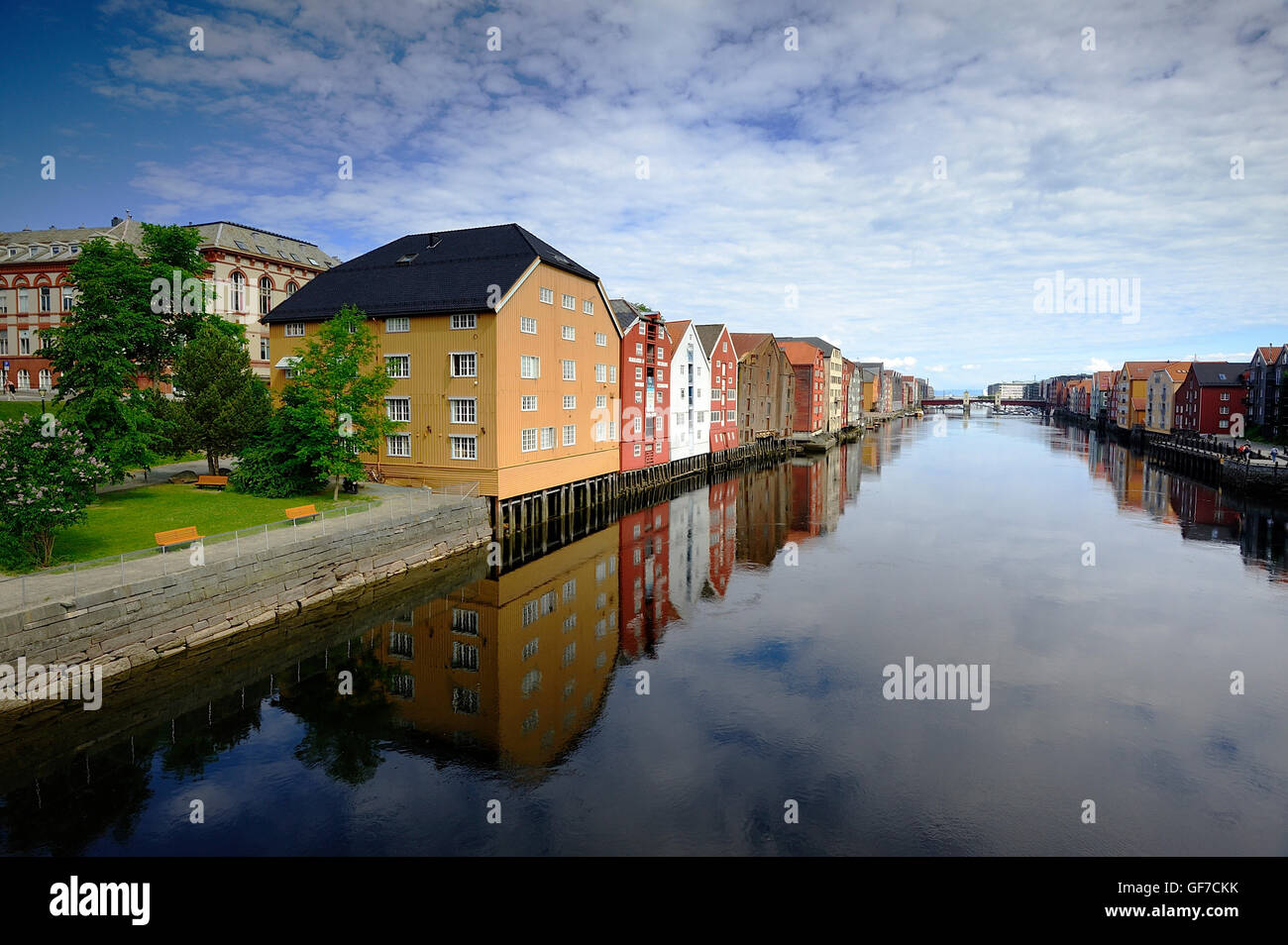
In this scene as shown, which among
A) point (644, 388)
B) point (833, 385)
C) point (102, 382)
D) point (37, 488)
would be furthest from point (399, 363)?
point (833, 385)

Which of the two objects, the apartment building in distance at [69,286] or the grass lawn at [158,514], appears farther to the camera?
the apartment building in distance at [69,286]

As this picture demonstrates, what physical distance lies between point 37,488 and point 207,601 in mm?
5706

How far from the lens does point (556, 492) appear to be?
44.4 meters

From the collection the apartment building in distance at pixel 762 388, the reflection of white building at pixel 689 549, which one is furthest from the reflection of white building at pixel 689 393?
the apartment building in distance at pixel 762 388

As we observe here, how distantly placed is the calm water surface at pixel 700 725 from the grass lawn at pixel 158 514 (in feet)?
19.4

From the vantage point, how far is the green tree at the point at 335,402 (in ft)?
109

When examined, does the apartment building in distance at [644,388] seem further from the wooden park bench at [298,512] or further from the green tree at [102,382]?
the green tree at [102,382]

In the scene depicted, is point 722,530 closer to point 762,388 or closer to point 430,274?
point 430,274

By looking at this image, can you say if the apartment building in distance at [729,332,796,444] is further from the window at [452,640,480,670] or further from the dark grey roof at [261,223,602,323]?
the window at [452,640,480,670]

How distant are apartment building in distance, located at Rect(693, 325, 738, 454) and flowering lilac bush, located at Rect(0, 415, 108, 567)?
201ft

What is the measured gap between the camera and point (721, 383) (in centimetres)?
8006

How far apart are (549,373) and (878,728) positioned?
30476 mm
